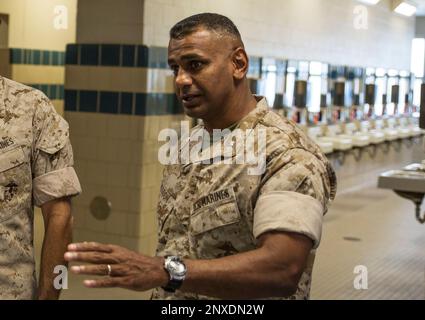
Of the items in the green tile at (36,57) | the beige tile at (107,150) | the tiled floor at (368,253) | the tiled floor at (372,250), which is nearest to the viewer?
the tiled floor at (368,253)

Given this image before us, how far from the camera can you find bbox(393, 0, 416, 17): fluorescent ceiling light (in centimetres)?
1181

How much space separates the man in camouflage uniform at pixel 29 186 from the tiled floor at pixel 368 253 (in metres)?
2.82

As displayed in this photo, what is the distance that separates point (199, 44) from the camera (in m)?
1.57

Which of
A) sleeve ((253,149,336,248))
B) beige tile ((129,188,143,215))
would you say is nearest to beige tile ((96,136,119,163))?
beige tile ((129,188,143,215))

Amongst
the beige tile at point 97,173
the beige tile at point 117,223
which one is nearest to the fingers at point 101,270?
the beige tile at point 117,223

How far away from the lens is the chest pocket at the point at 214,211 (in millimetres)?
1558

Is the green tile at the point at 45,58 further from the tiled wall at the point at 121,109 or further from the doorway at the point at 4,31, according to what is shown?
the tiled wall at the point at 121,109

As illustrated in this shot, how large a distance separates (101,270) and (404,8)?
11.7 metres

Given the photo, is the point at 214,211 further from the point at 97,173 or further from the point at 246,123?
the point at 97,173

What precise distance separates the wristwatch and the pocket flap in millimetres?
788

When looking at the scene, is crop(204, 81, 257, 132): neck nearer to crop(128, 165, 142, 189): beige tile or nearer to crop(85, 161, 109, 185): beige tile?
crop(128, 165, 142, 189): beige tile

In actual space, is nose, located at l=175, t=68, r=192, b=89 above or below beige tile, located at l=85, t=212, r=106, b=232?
above

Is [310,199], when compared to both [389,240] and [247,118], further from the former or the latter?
[389,240]

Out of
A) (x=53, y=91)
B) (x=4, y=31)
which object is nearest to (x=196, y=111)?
(x=4, y=31)
